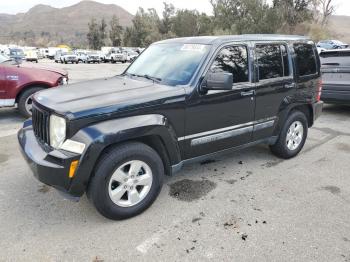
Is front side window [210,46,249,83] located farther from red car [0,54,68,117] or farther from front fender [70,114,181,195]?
red car [0,54,68,117]

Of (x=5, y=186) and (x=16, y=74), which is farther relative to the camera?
(x=16, y=74)

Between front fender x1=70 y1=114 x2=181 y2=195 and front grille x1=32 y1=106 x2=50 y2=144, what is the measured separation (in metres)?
0.44

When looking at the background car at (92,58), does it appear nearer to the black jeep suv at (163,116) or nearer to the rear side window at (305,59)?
the black jeep suv at (163,116)

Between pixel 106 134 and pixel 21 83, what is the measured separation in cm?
490

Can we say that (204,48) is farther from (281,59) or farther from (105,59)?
(105,59)

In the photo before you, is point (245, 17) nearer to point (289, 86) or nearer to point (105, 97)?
point (289, 86)

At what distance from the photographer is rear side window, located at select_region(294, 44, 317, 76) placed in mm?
4914

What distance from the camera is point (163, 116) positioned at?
11.4 feet

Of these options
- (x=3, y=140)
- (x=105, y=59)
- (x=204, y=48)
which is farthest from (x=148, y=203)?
(x=105, y=59)

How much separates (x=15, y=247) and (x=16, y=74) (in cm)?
502

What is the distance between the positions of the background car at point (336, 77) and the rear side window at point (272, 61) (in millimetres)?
3697

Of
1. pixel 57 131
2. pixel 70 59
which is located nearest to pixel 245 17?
pixel 70 59

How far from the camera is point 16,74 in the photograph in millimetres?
7039

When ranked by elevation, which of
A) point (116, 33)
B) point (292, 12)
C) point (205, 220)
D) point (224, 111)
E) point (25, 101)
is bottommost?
point (205, 220)
